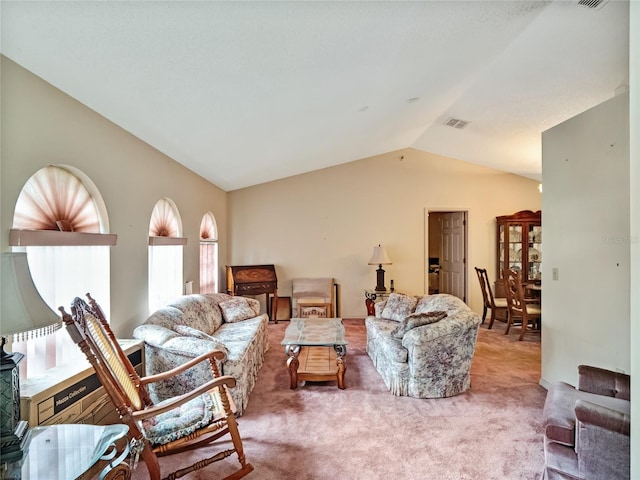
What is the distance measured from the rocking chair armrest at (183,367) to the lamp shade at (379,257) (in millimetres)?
A: 3921

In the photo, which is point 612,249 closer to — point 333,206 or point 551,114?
point 551,114

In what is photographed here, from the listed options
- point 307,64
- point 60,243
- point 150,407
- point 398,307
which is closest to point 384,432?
point 150,407

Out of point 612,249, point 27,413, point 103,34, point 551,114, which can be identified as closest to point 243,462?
point 27,413

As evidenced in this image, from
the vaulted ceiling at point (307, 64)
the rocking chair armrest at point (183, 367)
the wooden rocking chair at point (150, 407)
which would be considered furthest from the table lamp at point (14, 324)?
the vaulted ceiling at point (307, 64)

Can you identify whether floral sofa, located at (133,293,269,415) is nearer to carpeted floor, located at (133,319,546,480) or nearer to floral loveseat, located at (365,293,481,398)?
carpeted floor, located at (133,319,546,480)

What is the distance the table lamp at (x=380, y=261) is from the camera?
5805 mm

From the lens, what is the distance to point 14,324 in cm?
129

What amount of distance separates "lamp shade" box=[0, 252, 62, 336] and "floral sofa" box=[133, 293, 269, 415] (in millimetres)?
1181

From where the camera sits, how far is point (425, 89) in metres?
3.33

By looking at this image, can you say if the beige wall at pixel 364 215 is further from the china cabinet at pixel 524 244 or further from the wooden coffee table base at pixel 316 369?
the wooden coffee table base at pixel 316 369

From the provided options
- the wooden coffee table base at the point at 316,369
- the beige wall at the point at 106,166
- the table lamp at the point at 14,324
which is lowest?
the wooden coffee table base at the point at 316,369

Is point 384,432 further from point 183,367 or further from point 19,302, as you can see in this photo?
point 19,302

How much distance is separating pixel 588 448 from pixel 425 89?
3027mm

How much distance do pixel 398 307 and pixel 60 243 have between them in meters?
3.41
